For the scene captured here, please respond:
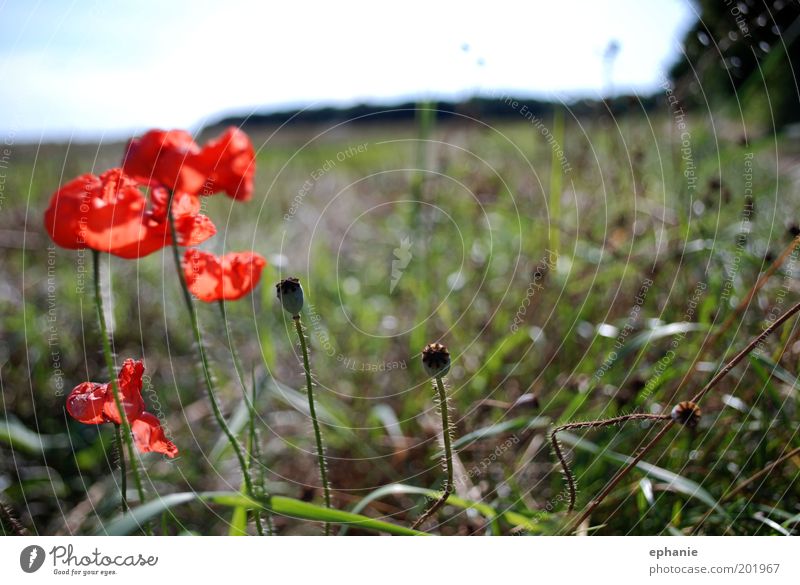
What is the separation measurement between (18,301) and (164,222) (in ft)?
3.18

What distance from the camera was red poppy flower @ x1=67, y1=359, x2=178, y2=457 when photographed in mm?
588

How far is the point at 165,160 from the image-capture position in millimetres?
598

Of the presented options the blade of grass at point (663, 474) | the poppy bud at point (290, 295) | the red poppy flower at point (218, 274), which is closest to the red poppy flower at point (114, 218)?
the red poppy flower at point (218, 274)

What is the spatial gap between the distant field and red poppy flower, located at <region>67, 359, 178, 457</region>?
0.10 m

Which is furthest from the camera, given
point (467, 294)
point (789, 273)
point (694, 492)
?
point (467, 294)

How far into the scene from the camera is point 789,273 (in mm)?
961

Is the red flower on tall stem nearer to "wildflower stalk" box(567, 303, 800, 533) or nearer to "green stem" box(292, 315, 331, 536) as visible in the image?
"green stem" box(292, 315, 331, 536)

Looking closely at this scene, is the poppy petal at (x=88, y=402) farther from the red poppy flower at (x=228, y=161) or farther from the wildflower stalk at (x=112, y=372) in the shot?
the red poppy flower at (x=228, y=161)

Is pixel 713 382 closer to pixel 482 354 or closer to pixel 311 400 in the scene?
pixel 311 400
